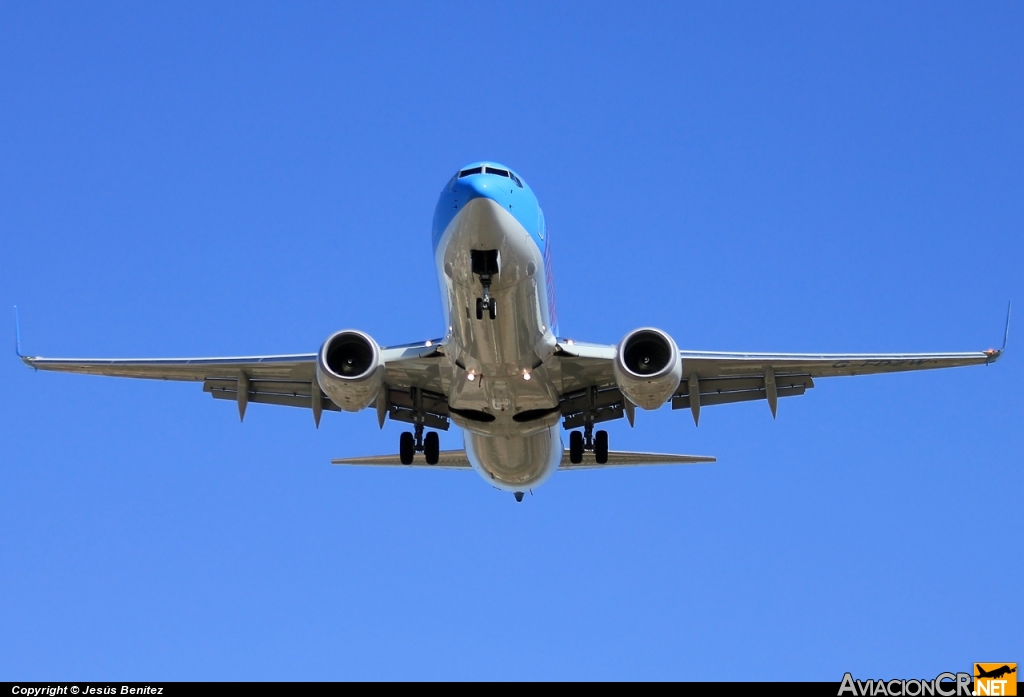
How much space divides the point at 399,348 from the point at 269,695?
332 inches

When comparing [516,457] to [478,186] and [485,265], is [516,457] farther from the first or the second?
[478,186]

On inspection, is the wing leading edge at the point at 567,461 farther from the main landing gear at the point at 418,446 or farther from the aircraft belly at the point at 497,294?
the aircraft belly at the point at 497,294

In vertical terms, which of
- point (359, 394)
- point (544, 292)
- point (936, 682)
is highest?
point (544, 292)

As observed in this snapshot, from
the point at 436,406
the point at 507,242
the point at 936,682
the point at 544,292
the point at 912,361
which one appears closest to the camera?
the point at 936,682

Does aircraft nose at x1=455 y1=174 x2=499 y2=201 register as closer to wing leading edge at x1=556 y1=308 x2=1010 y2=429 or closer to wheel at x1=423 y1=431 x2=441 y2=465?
wing leading edge at x1=556 y1=308 x2=1010 y2=429

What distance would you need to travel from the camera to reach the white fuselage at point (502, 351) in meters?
24.7

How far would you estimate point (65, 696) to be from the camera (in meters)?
22.9

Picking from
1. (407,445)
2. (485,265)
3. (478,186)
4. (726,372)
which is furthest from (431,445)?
(478,186)

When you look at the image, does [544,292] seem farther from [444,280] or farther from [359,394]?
[359,394]

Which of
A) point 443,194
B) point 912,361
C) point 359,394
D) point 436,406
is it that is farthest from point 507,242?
point 912,361

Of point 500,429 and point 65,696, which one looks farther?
point 500,429

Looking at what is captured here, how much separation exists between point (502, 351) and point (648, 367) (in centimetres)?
273

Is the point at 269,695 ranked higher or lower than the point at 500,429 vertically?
lower

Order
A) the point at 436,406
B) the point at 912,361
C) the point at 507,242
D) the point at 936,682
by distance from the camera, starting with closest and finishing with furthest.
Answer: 1. the point at 936,682
2. the point at 507,242
3. the point at 912,361
4. the point at 436,406
